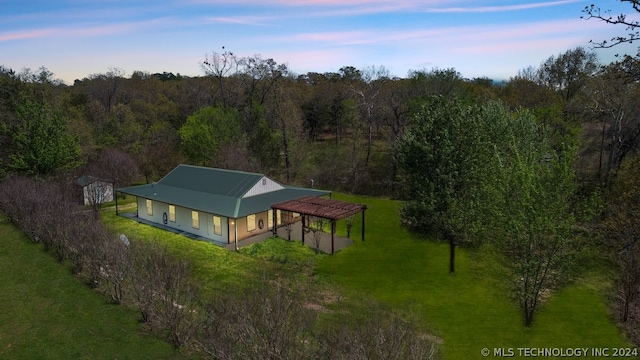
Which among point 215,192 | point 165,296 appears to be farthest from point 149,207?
point 165,296

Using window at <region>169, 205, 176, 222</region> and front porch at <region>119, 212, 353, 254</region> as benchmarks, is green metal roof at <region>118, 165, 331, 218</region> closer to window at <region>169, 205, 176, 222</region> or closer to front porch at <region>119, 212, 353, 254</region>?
window at <region>169, 205, 176, 222</region>

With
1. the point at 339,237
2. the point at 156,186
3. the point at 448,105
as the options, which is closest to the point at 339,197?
the point at 339,237

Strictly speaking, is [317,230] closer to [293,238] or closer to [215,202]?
[293,238]

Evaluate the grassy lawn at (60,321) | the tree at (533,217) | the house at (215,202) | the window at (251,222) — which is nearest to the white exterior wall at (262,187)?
the house at (215,202)

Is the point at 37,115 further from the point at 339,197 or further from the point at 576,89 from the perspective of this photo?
the point at 576,89

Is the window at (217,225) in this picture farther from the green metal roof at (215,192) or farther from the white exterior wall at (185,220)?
the green metal roof at (215,192)

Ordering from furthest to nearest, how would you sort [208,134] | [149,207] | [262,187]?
[208,134], [149,207], [262,187]

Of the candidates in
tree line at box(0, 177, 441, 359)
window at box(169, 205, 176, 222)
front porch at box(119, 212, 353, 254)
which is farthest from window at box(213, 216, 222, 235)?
tree line at box(0, 177, 441, 359)
